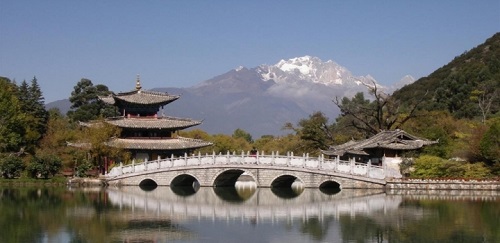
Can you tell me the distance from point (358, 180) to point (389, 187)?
1.59 m

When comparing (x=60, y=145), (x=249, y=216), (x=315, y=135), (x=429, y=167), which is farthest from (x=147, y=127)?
(x=249, y=216)

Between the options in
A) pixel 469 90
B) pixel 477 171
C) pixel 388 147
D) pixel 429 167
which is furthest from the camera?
pixel 469 90

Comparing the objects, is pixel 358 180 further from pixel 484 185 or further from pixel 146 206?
pixel 146 206

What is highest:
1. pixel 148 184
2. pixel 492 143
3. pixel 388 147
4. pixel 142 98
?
pixel 142 98

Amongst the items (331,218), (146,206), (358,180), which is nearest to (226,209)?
(146,206)

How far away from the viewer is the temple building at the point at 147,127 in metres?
45.2

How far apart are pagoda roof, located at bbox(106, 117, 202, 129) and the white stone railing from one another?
4146 mm

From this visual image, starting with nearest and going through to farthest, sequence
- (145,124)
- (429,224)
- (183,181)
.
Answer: (429,224)
(183,181)
(145,124)

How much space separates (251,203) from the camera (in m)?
32.3

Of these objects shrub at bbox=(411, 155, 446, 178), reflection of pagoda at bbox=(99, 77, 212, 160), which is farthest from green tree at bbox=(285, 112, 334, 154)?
shrub at bbox=(411, 155, 446, 178)

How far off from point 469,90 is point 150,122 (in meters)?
35.5

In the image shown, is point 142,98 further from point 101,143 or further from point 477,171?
point 477,171

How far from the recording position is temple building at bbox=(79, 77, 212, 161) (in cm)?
4525

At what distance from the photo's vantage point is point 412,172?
124ft
